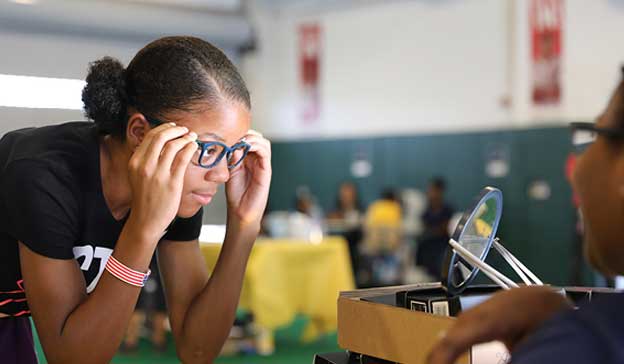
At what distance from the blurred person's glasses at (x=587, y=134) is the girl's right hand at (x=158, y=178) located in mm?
672

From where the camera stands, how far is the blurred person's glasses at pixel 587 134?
0.87 metres

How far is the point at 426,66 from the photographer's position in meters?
9.73

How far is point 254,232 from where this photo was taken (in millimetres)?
1723

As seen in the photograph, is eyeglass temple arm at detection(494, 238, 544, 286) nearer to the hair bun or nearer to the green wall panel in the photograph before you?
the hair bun

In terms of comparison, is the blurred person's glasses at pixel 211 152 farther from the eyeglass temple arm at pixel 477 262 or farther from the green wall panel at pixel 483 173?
the green wall panel at pixel 483 173

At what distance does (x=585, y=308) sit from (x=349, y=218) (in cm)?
872

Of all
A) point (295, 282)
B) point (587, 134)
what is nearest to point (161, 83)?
point (587, 134)

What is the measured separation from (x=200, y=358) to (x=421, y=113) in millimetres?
8271

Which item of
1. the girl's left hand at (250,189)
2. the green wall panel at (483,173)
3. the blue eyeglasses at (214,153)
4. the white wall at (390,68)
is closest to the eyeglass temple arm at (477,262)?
the blue eyeglasses at (214,153)

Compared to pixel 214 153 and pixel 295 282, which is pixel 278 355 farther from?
pixel 214 153

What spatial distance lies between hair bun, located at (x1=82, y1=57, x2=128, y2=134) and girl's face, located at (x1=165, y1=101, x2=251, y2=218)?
0.12 m

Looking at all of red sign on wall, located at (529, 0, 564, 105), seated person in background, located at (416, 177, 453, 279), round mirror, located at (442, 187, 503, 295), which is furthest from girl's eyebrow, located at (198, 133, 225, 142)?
red sign on wall, located at (529, 0, 564, 105)

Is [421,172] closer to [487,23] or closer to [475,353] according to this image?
[487,23]

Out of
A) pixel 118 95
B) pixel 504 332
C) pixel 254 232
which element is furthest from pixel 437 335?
pixel 118 95
